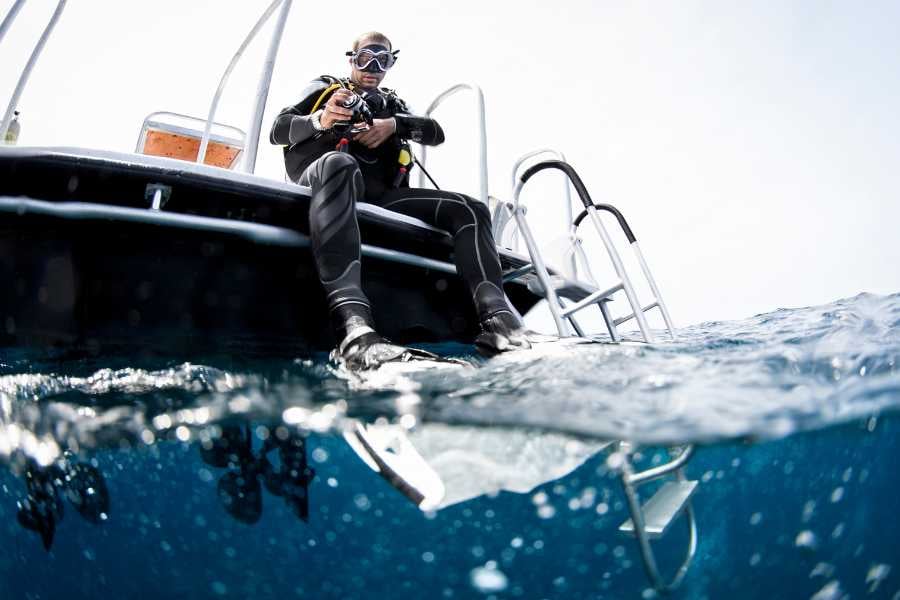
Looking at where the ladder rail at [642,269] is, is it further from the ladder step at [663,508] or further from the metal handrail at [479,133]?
the ladder step at [663,508]

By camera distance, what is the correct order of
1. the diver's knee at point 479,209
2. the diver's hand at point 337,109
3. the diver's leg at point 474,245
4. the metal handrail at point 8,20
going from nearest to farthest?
1. the diver's leg at point 474,245
2. the diver's hand at point 337,109
3. the diver's knee at point 479,209
4. the metal handrail at point 8,20

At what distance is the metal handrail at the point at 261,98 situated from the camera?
239 centimetres

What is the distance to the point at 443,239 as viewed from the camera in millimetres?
2213

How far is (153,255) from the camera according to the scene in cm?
170

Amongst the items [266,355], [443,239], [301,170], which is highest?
[301,170]

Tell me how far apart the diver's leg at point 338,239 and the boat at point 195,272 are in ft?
0.30

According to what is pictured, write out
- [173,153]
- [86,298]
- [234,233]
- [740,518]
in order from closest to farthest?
1. [86,298]
2. [234,233]
3. [173,153]
4. [740,518]

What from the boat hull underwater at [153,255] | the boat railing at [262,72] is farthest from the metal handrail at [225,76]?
the boat hull underwater at [153,255]

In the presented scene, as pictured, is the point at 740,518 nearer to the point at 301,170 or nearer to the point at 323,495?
the point at 323,495

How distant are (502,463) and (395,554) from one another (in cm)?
1138

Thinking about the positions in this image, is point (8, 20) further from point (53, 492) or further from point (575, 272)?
point (575, 272)

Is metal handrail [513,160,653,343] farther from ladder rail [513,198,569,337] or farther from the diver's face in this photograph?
the diver's face

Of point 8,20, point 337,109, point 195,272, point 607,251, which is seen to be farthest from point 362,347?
point 8,20

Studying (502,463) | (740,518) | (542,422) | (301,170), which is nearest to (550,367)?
(542,422)
